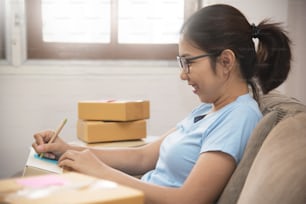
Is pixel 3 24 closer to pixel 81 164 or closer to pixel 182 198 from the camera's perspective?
pixel 81 164

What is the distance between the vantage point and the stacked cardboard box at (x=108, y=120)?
4.39 ft

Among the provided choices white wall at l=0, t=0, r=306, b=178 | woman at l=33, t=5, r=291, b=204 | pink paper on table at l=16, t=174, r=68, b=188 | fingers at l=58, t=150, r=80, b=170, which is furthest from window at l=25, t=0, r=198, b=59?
pink paper on table at l=16, t=174, r=68, b=188

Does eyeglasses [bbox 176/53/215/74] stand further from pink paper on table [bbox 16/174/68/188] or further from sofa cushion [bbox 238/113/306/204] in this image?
pink paper on table [bbox 16/174/68/188]

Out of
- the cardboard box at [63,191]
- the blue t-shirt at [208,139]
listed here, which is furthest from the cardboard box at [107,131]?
the cardboard box at [63,191]

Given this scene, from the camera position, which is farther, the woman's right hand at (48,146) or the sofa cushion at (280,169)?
the woman's right hand at (48,146)

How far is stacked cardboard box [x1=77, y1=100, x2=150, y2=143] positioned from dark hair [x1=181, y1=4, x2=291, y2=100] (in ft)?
1.57

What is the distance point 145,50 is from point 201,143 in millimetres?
702

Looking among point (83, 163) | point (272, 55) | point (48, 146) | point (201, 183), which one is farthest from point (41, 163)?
point (272, 55)

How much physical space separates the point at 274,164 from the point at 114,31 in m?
0.87

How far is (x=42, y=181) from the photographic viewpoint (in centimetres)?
38

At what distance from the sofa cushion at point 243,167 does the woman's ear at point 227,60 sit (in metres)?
0.15

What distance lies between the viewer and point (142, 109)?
1404mm

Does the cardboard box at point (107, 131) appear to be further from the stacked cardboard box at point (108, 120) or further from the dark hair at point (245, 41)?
the dark hair at point (245, 41)

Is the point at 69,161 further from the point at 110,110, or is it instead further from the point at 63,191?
the point at 110,110
